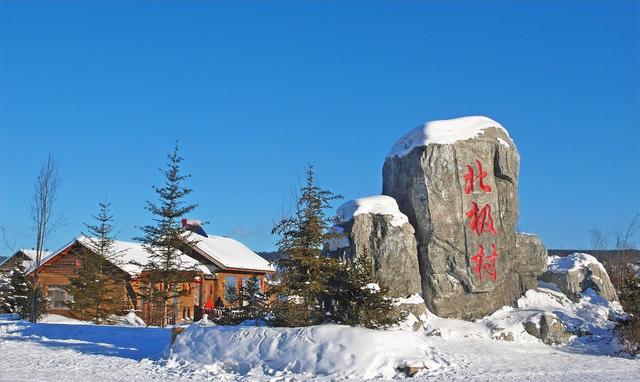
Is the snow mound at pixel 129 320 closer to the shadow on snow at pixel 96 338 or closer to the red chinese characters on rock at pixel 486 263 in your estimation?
the shadow on snow at pixel 96 338

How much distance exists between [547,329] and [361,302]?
726cm

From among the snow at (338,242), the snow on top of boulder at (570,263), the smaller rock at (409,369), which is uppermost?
the snow at (338,242)

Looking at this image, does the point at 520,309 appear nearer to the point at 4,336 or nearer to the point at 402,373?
the point at 402,373

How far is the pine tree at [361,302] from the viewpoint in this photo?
54.0 feet

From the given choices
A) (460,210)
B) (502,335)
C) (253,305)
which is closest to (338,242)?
(253,305)

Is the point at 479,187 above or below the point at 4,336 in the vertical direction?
above

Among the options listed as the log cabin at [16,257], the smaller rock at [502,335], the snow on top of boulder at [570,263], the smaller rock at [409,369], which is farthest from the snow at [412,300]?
the log cabin at [16,257]

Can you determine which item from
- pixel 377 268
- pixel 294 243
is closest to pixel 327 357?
pixel 294 243

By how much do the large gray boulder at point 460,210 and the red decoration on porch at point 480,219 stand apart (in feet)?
0.11

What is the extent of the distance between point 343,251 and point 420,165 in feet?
12.7

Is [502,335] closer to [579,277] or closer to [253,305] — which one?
[579,277]

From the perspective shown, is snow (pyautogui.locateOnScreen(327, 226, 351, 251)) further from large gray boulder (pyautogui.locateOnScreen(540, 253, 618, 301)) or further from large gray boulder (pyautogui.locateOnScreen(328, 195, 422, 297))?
large gray boulder (pyautogui.locateOnScreen(540, 253, 618, 301))

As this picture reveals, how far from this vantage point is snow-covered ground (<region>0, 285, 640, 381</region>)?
47.9 feet

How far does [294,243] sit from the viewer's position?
17.6 meters
